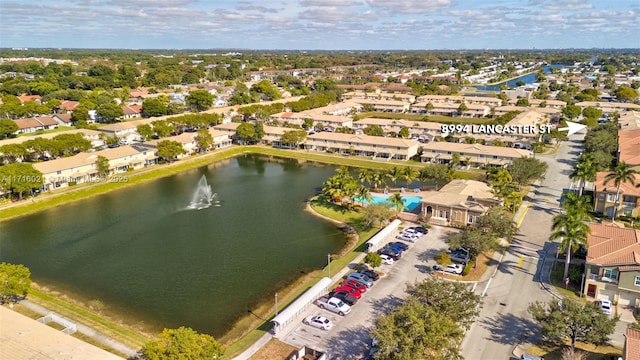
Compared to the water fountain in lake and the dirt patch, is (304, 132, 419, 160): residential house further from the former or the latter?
the dirt patch

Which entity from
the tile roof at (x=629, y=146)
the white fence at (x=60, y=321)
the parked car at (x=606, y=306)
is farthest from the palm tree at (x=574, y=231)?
the white fence at (x=60, y=321)

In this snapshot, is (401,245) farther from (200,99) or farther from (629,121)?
(200,99)

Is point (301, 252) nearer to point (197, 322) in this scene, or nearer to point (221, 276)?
point (221, 276)

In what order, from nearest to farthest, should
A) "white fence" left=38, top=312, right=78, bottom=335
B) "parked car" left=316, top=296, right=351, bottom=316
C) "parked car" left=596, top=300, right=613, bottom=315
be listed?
1. "white fence" left=38, top=312, right=78, bottom=335
2. "parked car" left=596, top=300, right=613, bottom=315
3. "parked car" left=316, top=296, right=351, bottom=316

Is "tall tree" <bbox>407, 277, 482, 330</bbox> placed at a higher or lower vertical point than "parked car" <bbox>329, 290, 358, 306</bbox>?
higher

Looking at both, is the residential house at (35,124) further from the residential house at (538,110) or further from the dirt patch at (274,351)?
the residential house at (538,110)

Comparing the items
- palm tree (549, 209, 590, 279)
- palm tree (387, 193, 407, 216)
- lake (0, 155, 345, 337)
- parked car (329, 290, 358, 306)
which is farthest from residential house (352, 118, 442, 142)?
parked car (329, 290, 358, 306)

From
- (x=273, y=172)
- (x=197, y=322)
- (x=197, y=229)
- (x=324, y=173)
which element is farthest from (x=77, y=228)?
(x=324, y=173)
